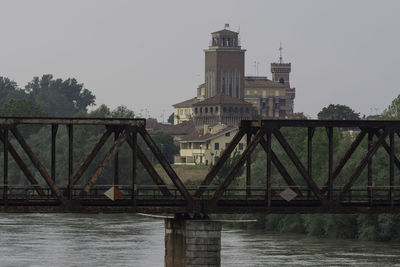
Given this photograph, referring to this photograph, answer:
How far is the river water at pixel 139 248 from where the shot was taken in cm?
8062

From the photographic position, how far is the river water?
80625mm

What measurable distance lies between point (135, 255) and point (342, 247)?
1604cm

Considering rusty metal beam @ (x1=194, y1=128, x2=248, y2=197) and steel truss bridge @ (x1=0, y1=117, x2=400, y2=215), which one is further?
rusty metal beam @ (x1=194, y1=128, x2=248, y2=197)

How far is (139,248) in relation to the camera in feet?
294

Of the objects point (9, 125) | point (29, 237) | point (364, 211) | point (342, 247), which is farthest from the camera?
point (29, 237)

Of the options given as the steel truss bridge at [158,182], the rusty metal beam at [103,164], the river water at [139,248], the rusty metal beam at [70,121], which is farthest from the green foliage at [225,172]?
the rusty metal beam at [103,164]

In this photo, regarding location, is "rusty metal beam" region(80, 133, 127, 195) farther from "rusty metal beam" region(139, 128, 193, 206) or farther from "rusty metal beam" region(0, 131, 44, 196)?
"rusty metal beam" region(0, 131, 44, 196)

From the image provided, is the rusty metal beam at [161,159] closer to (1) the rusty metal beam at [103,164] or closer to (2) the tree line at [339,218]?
(1) the rusty metal beam at [103,164]

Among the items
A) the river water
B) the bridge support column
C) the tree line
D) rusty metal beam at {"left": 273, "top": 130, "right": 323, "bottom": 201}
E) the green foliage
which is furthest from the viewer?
the green foliage

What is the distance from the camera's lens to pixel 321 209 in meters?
61.3

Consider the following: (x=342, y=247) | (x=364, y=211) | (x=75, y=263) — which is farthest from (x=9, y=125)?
(x=342, y=247)

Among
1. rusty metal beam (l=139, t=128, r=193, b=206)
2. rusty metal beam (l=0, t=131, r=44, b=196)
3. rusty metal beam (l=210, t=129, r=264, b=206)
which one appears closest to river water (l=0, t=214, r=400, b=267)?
rusty metal beam (l=210, t=129, r=264, b=206)

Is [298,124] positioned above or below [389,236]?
above

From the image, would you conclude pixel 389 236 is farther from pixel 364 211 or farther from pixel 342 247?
pixel 364 211
